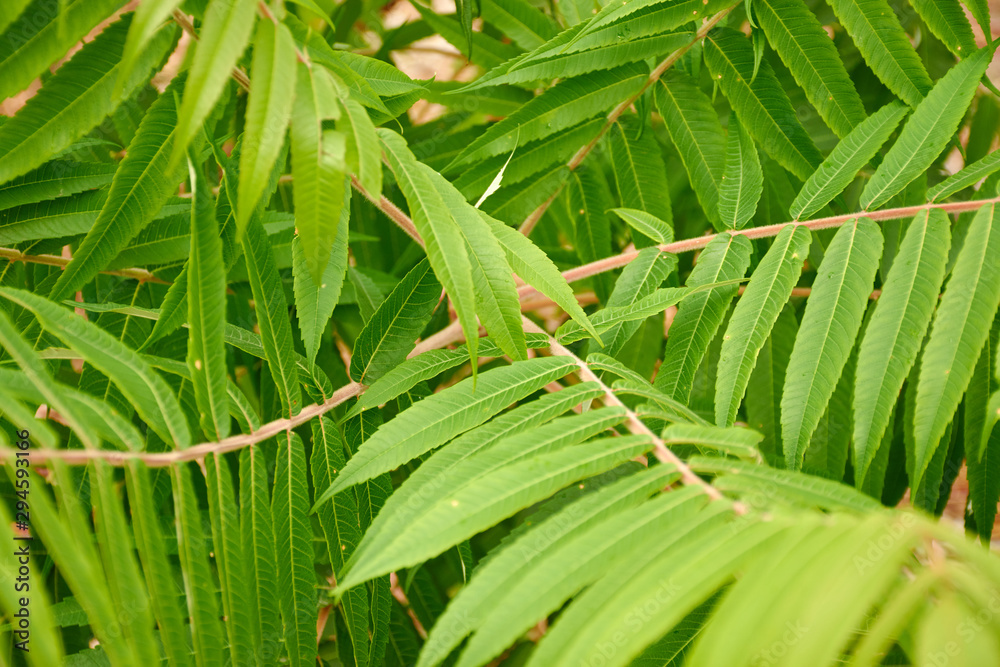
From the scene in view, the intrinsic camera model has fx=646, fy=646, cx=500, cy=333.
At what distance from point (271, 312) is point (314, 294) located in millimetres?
71

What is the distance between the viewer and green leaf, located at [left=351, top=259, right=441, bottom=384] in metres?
0.69

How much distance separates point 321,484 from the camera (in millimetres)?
618

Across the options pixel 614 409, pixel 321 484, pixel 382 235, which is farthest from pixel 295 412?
pixel 382 235

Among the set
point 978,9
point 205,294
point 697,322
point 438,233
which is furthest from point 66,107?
point 978,9

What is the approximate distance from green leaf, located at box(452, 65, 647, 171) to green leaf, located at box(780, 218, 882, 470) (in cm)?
36

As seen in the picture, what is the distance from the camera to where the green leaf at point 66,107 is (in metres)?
0.54

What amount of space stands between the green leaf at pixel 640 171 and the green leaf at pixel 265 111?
1.84 ft

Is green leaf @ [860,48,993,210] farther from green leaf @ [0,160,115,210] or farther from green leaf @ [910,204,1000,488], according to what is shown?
green leaf @ [0,160,115,210]

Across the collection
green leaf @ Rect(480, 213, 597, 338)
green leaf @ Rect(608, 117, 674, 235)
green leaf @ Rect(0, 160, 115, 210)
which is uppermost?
green leaf @ Rect(0, 160, 115, 210)

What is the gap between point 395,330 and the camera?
693 mm

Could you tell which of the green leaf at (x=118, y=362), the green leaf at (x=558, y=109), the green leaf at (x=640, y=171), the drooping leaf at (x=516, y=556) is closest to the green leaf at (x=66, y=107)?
the green leaf at (x=118, y=362)

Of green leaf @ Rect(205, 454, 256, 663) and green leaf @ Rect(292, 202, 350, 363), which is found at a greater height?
green leaf @ Rect(292, 202, 350, 363)

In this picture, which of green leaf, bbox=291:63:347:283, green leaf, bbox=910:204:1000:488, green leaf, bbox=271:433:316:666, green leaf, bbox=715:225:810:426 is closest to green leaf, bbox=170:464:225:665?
green leaf, bbox=271:433:316:666

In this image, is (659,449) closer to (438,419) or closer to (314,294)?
(438,419)
